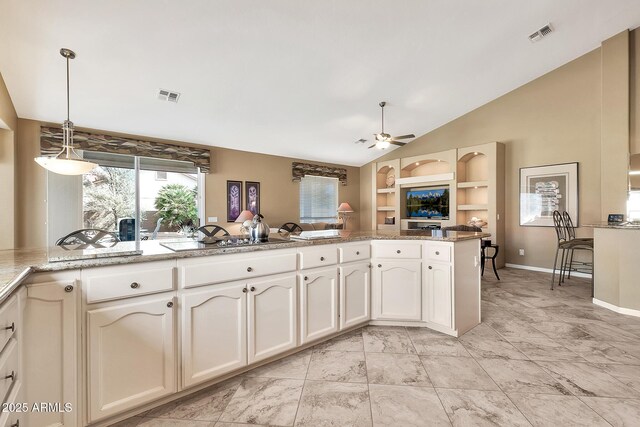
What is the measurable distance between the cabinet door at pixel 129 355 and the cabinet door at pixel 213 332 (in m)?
0.09

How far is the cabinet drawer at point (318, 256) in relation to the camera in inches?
87.4

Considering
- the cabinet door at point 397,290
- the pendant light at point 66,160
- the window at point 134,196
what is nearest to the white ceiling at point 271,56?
the window at point 134,196

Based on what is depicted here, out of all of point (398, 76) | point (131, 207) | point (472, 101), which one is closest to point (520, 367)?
point (398, 76)

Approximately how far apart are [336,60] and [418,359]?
355cm

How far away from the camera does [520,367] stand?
2.07 metres

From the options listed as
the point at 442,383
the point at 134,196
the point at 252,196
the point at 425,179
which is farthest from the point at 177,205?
the point at 425,179

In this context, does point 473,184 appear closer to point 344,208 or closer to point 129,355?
point 344,208

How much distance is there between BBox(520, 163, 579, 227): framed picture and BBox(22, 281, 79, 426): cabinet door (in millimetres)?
6652

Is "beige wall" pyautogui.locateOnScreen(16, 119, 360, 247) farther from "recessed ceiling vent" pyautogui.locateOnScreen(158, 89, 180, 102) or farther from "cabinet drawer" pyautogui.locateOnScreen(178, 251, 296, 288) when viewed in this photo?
"cabinet drawer" pyautogui.locateOnScreen(178, 251, 296, 288)

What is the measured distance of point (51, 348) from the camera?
1308 mm

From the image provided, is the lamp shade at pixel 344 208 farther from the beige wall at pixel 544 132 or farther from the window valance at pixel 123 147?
the window valance at pixel 123 147

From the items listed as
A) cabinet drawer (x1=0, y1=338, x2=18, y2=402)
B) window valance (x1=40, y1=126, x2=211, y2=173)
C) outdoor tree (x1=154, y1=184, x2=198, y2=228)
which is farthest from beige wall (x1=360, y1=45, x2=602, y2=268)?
cabinet drawer (x1=0, y1=338, x2=18, y2=402)

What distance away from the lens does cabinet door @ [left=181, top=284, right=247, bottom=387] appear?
5.51ft

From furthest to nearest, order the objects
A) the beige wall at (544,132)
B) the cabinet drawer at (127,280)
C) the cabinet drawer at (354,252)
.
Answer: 1. the beige wall at (544,132)
2. the cabinet drawer at (354,252)
3. the cabinet drawer at (127,280)
